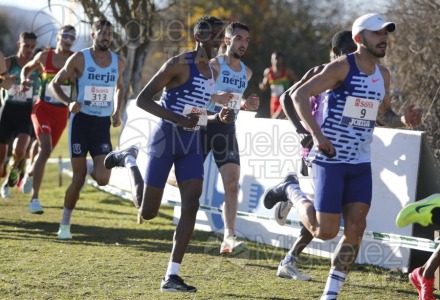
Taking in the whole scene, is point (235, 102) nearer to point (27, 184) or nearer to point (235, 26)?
point (235, 26)

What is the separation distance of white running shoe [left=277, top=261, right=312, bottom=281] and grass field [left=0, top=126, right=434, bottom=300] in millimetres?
92

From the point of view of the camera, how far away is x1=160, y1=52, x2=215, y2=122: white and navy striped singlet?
668 cm

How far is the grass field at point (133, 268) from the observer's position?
6617 mm

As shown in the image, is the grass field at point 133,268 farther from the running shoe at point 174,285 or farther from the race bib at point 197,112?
the race bib at point 197,112

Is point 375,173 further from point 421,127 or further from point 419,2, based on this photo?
point 419,2

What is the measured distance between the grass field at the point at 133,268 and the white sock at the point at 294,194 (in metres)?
0.74

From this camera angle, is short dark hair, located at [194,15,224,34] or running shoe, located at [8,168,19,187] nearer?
short dark hair, located at [194,15,224,34]

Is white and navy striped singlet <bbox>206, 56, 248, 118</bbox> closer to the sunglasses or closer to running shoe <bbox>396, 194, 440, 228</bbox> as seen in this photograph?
running shoe <bbox>396, 194, 440, 228</bbox>

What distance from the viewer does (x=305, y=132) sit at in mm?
6645

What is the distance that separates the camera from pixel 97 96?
29.2ft

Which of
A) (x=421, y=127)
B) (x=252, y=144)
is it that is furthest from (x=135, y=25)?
(x=421, y=127)

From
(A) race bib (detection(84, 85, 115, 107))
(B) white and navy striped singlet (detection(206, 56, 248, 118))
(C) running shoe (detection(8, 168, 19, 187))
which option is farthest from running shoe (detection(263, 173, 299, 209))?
(C) running shoe (detection(8, 168, 19, 187))

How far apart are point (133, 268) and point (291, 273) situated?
1.39m

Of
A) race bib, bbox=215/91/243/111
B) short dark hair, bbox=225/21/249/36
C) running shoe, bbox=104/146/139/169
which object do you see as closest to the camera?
running shoe, bbox=104/146/139/169
